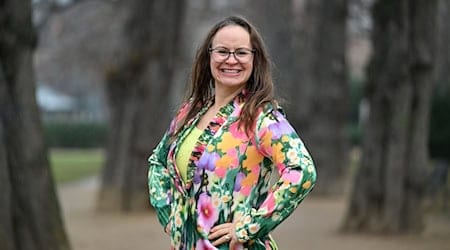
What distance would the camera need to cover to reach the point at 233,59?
3.95 m

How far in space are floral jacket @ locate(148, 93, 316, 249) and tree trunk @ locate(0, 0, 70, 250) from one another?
4834 mm

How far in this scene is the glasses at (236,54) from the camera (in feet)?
13.0

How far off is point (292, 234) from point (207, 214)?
32.2 feet

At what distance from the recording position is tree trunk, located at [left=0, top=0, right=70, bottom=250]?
28.5 ft

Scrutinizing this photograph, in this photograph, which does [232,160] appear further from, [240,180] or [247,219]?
[247,219]

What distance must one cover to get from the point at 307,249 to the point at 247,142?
8.43 metres

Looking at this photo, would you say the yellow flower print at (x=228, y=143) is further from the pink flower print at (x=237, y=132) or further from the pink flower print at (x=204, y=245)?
the pink flower print at (x=204, y=245)

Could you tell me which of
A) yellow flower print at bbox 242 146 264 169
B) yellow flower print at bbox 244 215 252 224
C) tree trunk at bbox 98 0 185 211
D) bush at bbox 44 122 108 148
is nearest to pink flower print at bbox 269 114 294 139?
yellow flower print at bbox 242 146 264 169

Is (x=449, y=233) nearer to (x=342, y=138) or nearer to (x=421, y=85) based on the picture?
(x=421, y=85)

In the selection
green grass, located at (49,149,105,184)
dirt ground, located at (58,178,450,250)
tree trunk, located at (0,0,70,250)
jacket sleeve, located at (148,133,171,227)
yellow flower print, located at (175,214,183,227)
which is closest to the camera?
yellow flower print, located at (175,214,183,227)

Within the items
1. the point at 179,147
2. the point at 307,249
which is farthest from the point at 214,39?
the point at 307,249

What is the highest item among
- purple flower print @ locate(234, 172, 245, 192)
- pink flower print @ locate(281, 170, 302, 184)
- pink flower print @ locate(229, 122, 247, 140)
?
pink flower print @ locate(229, 122, 247, 140)

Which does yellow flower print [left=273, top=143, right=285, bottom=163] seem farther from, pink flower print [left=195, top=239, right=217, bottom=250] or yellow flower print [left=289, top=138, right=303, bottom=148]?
pink flower print [left=195, top=239, right=217, bottom=250]

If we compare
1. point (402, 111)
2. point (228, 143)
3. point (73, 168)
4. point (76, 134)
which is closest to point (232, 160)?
point (228, 143)
